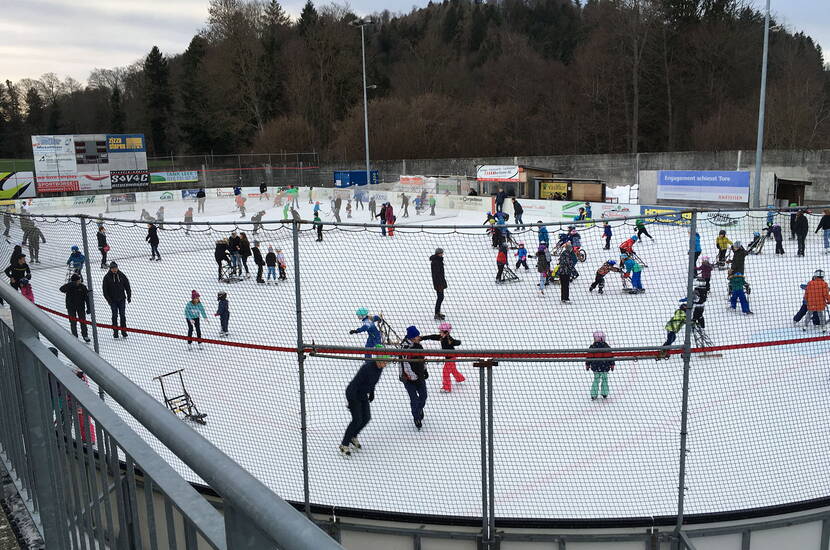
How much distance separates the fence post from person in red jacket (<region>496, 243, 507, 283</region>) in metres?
8.68

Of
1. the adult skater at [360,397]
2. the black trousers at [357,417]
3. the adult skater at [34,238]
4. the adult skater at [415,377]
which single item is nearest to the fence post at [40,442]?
the adult skater at [360,397]

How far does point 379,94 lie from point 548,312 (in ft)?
222

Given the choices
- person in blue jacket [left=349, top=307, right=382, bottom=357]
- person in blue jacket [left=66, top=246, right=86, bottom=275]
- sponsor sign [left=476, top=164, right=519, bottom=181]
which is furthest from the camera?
sponsor sign [left=476, top=164, right=519, bottom=181]

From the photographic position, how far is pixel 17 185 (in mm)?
41469

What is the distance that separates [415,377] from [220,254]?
613 centimetres

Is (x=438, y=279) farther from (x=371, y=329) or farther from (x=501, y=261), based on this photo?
(x=371, y=329)

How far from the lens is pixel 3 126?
72250 mm

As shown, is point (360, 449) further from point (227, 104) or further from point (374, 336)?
point (227, 104)

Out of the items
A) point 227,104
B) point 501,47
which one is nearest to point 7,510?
point 227,104

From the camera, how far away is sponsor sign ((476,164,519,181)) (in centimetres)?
3875

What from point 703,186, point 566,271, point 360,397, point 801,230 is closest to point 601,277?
point 566,271

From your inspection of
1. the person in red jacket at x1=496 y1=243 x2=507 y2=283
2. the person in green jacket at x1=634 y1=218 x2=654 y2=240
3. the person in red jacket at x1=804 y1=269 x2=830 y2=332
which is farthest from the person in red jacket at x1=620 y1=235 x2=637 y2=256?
the person in red jacket at x1=804 y1=269 x2=830 y2=332

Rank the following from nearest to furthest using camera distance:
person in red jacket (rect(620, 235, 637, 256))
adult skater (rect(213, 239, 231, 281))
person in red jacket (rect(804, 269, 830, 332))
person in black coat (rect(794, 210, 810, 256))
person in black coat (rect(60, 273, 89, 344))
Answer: person in black coat (rect(794, 210, 810, 256)), person in red jacket (rect(804, 269, 830, 332)), person in red jacket (rect(620, 235, 637, 256)), person in black coat (rect(60, 273, 89, 344)), adult skater (rect(213, 239, 231, 281))

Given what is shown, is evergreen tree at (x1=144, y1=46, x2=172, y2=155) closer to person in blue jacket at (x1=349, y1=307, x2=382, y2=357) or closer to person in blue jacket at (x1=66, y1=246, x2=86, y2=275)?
person in blue jacket at (x1=66, y1=246, x2=86, y2=275)
